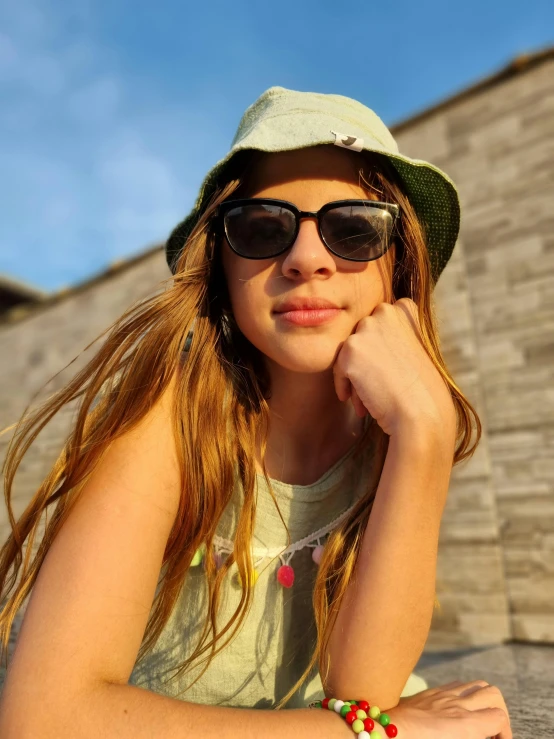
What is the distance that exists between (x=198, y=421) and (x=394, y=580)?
0.53m

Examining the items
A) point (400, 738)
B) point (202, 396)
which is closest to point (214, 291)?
point (202, 396)

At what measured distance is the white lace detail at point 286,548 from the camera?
146cm

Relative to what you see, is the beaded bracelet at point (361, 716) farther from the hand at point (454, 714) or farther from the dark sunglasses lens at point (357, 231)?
the dark sunglasses lens at point (357, 231)

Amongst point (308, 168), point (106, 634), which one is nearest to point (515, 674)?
point (106, 634)

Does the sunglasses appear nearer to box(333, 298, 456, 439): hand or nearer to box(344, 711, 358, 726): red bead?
box(333, 298, 456, 439): hand

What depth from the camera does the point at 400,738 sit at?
→ 1.12 meters

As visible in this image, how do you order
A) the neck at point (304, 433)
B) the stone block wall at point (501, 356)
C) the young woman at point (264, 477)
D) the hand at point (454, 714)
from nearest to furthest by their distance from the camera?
the young woman at point (264, 477), the hand at point (454, 714), the neck at point (304, 433), the stone block wall at point (501, 356)

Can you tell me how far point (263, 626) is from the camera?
4.87 feet

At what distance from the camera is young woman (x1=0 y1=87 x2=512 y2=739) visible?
1.04 metres

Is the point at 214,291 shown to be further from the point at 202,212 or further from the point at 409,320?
the point at 409,320

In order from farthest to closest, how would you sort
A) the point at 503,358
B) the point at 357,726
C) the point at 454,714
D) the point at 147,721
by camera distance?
the point at 503,358, the point at 454,714, the point at 357,726, the point at 147,721

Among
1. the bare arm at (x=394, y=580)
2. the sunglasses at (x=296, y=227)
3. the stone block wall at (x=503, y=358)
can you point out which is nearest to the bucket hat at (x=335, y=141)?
the sunglasses at (x=296, y=227)

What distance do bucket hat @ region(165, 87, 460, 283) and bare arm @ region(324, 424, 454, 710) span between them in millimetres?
739

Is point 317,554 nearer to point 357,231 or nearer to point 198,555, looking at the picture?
point 198,555
